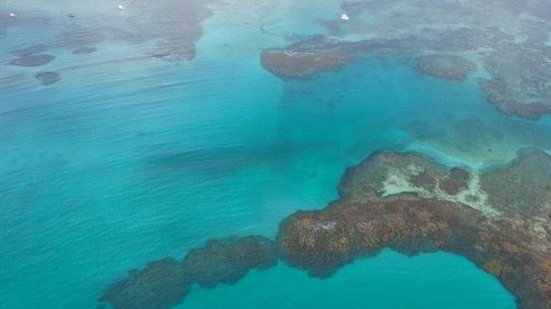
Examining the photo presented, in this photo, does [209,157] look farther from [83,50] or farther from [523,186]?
[83,50]

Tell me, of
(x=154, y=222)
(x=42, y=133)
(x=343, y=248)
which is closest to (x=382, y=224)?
(x=343, y=248)

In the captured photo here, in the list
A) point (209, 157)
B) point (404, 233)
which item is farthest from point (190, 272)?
point (404, 233)

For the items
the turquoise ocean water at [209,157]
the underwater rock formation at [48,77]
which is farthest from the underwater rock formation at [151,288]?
the underwater rock formation at [48,77]

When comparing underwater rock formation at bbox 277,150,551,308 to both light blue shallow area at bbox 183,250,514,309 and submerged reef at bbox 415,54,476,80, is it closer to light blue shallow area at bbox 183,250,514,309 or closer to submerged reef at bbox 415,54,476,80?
light blue shallow area at bbox 183,250,514,309

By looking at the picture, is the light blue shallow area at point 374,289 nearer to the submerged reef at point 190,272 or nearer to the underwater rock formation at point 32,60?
the submerged reef at point 190,272

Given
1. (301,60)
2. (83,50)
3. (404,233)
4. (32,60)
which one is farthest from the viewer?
(83,50)

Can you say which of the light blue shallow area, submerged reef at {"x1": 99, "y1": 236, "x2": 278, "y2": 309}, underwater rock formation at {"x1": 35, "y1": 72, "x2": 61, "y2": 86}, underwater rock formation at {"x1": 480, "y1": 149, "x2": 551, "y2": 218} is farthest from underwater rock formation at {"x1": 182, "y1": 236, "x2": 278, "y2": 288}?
underwater rock formation at {"x1": 35, "y1": 72, "x2": 61, "y2": 86}

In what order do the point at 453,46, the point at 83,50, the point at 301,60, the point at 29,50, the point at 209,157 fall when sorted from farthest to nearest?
1. the point at 453,46
2. the point at 29,50
3. the point at 83,50
4. the point at 301,60
5. the point at 209,157
